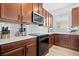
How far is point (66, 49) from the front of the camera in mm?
2807

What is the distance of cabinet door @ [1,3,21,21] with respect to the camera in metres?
1.56

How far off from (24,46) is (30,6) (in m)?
1.05

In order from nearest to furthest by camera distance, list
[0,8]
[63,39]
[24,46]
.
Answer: [0,8] → [24,46] → [63,39]

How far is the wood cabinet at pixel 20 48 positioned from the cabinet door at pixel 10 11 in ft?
1.42

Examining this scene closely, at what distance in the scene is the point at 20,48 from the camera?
1646 mm

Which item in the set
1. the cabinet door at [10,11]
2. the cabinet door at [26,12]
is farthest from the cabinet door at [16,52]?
the cabinet door at [26,12]

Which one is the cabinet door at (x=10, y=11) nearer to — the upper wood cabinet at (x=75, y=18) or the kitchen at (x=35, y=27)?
the kitchen at (x=35, y=27)

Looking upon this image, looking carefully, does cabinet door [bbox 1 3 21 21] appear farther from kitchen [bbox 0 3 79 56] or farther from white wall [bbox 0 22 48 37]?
white wall [bbox 0 22 48 37]


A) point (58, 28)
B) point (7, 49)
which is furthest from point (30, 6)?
point (7, 49)

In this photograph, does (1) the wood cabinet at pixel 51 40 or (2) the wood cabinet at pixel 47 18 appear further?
(1) the wood cabinet at pixel 51 40

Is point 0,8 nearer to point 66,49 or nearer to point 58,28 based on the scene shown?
point 58,28

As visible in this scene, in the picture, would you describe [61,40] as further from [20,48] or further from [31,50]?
[20,48]

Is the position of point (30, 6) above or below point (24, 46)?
above

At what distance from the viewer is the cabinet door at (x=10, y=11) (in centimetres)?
156
